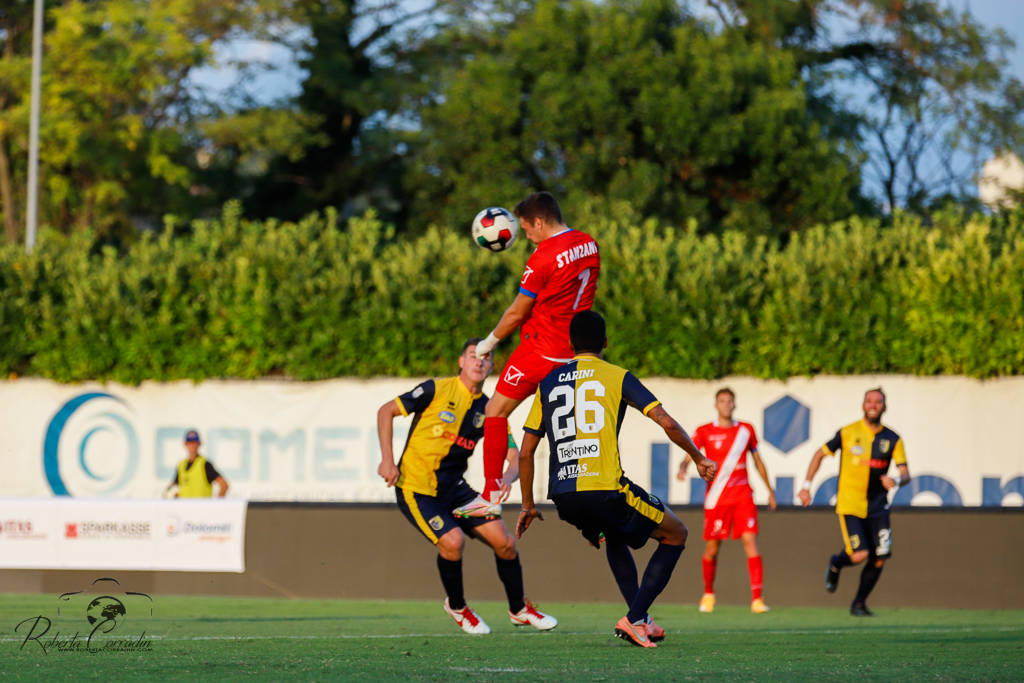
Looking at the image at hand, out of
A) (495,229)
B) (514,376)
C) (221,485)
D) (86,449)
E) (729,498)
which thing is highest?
(495,229)

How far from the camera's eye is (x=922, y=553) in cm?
1460

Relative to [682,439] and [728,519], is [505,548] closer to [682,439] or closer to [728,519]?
[682,439]

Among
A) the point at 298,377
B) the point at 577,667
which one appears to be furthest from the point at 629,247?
the point at 577,667

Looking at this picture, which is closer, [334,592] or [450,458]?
[450,458]

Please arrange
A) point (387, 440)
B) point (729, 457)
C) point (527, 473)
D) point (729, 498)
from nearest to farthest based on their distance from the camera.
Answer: point (527, 473)
point (387, 440)
point (729, 498)
point (729, 457)

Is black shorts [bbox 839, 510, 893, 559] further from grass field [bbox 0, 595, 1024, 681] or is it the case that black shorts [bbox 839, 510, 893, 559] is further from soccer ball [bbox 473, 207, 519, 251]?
soccer ball [bbox 473, 207, 519, 251]

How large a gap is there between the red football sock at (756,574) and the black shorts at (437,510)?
16.2ft

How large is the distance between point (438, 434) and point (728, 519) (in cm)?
501

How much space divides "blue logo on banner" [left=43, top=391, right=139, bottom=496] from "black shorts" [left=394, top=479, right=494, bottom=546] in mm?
11047

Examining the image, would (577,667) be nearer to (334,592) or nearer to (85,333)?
(334,592)

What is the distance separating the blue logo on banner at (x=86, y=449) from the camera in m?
19.7

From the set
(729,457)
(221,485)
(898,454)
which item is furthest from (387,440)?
(221,485)

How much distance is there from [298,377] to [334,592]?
5018mm

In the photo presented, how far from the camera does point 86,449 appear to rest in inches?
775
